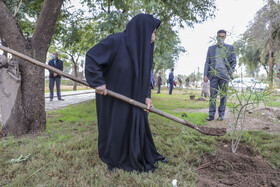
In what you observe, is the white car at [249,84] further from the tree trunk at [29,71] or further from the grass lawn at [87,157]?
the tree trunk at [29,71]

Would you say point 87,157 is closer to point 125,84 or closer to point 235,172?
point 125,84

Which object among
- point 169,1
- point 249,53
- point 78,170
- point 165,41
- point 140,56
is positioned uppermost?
point 249,53

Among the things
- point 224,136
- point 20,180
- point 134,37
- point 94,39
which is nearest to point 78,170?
point 20,180

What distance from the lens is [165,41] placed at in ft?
26.8

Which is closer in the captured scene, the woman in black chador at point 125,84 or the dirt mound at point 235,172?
the dirt mound at point 235,172

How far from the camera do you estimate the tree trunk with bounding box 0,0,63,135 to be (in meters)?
3.60

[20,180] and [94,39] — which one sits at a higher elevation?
[94,39]

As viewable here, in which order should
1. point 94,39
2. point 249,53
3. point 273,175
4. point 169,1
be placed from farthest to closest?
point 249,53 → point 94,39 → point 169,1 → point 273,175

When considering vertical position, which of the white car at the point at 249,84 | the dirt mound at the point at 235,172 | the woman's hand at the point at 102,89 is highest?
the white car at the point at 249,84

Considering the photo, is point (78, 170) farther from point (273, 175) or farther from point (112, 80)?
point (273, 175)

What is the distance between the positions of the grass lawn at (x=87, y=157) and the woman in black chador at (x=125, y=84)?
24cm

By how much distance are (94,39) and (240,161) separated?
921 centimetres

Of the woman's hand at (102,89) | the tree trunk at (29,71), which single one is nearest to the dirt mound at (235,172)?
the woman's hand at (102,89)

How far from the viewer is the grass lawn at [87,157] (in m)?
2.15
